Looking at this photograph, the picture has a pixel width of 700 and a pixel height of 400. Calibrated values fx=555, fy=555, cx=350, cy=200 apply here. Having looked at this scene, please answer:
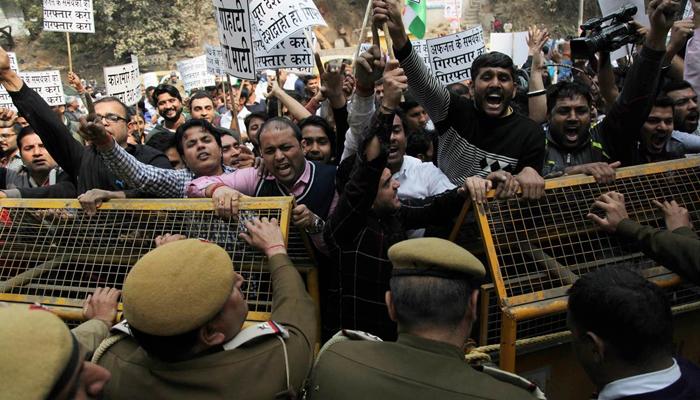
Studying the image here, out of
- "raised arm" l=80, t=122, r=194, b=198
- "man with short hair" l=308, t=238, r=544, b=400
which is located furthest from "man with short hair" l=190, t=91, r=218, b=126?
"man with short hair" l=308, t=238, r=544, b=400

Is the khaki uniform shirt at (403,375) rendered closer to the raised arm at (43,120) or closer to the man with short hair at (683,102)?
the raised arm at (43,120)

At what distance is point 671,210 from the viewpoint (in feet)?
8.96

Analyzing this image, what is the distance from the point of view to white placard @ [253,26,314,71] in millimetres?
6098

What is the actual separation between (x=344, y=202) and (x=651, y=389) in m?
1.43

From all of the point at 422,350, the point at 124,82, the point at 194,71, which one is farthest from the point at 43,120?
the point at 194,71

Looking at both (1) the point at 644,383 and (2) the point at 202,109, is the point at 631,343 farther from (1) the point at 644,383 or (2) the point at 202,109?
(2) the point at 202,109

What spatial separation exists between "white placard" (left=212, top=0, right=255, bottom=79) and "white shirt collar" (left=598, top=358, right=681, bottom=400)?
424 cm

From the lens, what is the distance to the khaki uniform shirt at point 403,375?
1.65 m

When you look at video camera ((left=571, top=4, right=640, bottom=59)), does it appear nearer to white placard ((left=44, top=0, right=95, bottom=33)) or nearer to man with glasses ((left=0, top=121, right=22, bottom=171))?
man with glasses ((left=0, top=121, right=22, bottom=171))

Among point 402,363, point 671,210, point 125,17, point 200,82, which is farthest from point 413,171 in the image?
point 125,17

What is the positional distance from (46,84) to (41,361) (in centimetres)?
828

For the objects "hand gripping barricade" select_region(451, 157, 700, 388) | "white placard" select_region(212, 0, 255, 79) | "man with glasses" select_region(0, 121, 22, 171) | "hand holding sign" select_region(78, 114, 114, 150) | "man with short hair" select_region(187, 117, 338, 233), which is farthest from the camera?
"man with glasses" select_region(0, 121, 22, 171)

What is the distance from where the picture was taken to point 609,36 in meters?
4.10

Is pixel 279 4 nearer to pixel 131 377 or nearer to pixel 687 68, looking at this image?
pixel 687 68
